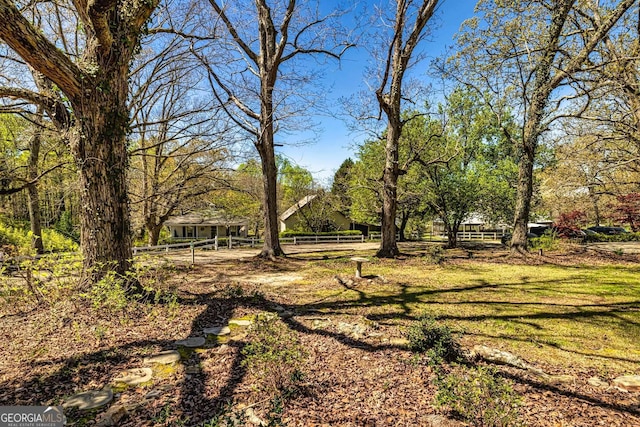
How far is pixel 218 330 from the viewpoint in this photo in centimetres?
439

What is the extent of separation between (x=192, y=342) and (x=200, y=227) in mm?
31890

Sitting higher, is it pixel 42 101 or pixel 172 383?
pixel 42 101

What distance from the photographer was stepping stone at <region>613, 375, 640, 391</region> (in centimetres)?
288

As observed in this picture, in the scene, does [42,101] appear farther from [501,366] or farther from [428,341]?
[501,366]

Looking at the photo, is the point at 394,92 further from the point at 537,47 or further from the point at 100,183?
the point at 100,183

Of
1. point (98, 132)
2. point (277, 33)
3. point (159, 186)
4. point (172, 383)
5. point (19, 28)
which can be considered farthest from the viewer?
point (159, 186)

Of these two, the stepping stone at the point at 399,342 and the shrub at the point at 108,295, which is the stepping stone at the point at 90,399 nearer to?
the shrub at the point at 108,295

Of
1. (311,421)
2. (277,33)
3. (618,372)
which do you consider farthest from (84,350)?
(277,33)

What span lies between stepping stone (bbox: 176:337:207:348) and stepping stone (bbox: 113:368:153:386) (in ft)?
2.18

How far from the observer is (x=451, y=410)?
2.44 meters

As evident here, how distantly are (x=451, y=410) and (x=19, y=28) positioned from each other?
639cm

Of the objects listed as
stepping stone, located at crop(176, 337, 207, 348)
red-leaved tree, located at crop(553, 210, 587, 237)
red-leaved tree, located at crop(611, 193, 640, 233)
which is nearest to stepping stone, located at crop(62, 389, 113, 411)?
stepping stone, located at crop(176, 337, 207, 348)

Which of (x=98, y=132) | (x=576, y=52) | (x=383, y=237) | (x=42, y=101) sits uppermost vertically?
(x=576, y=52)
